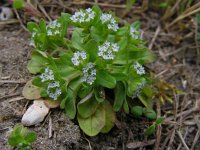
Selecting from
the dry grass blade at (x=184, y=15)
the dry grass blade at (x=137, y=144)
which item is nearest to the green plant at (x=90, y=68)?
the dry grass blade at (x=137, y=144)

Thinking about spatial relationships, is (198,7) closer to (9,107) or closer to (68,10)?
(68,10)

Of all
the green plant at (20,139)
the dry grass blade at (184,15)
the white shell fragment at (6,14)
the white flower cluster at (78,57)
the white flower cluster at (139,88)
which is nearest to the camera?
the green plant at (20,139)

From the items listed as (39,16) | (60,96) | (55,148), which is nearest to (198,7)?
(39,16)

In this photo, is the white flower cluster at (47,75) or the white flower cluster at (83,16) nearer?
the white flower cluster at (47,75)

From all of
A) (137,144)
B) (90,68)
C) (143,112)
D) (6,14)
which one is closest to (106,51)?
(90,68)

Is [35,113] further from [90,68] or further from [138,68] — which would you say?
[138,68]

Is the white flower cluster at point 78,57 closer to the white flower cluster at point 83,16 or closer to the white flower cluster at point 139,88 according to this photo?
the white flower cluster at point 83,16
